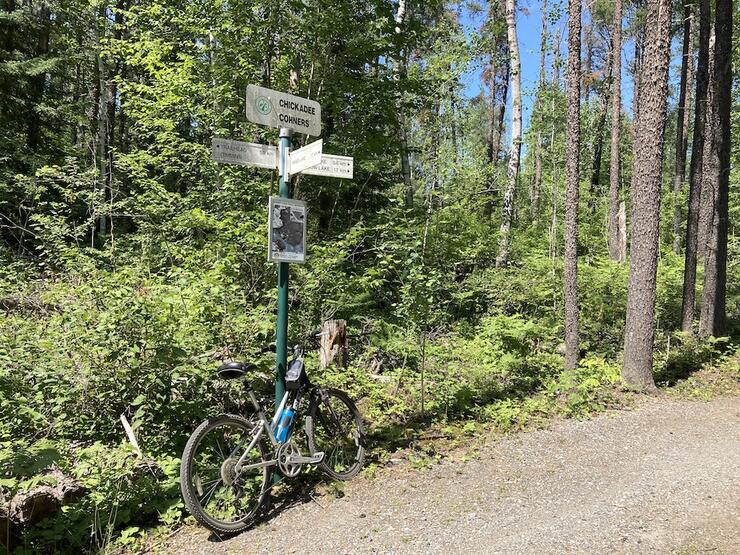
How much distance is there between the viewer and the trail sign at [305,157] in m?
3.86

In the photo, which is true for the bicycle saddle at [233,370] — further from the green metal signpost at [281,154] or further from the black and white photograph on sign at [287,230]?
the black and white photograph on sign at [287,230]

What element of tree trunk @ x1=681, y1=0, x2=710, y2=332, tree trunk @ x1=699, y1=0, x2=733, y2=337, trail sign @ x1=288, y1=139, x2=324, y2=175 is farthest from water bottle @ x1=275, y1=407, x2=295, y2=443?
tree trunk @ x1=699, y1=0, x2=733, y2=337

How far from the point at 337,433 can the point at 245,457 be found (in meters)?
1.04

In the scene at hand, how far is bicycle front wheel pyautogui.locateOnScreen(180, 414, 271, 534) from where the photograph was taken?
334 centimetres

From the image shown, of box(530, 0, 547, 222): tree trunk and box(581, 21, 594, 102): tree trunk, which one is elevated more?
box(581, 21, 594, 102): tree trunk

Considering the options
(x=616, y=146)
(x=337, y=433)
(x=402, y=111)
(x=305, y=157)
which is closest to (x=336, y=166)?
(x=305, y=157)

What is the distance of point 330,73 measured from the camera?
27.4 feet

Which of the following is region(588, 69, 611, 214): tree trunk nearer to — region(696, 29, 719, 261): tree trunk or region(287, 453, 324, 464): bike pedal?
region(696, 29, 719, 261): tree trunk

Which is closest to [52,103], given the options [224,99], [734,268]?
[224,99]

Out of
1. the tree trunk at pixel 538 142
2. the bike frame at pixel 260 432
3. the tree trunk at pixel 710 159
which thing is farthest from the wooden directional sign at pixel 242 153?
the tree trunk at pixel 538 142

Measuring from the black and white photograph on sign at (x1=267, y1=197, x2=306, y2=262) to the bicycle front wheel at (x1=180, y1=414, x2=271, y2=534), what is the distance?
1.30 metres

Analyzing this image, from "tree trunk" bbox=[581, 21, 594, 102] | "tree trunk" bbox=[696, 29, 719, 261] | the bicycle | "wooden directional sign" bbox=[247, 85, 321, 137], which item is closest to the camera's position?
the bicycle

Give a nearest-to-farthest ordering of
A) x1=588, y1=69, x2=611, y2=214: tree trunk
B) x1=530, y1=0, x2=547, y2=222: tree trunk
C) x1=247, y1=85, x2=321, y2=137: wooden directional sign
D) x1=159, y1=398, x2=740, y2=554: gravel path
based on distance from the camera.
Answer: x1=159, y1=398, x2=740, y2=554: gravel path < x1=247, y1=85, x2=321, y2=137: wooden directional sign < x1=530, y1=0, x2=547, y2=222: tree trunk < x1=588, y1=69, x2=611, y2=214: tree trunk

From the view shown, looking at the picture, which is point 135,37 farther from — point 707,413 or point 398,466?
point 707,413
